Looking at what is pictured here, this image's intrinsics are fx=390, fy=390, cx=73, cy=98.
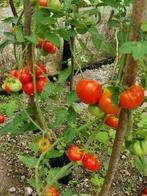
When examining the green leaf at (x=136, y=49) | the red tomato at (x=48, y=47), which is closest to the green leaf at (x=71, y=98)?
the red tomato at (x=48, y=47)

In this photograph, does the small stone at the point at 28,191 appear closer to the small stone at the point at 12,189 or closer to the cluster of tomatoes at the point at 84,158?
the small stone at the point at 12,189

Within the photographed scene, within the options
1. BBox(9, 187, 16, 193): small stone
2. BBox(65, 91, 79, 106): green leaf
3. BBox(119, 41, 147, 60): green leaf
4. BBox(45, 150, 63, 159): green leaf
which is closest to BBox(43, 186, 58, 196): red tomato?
BBox(45, 150, 63, 159): green leaf

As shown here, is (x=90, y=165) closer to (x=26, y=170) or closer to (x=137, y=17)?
(x=137, y=17)

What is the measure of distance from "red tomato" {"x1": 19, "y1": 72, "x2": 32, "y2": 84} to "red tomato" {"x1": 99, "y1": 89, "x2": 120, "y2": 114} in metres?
0.39

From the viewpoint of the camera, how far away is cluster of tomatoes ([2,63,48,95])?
1.24m

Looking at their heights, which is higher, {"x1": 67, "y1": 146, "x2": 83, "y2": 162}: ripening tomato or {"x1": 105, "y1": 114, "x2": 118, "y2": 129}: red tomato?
{"x1": 105, "y1": 114, "x2": 118, "y2": 129}: red tomato

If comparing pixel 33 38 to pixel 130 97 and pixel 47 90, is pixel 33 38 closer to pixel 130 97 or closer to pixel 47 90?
pixel 47 90

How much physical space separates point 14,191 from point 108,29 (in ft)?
4.80

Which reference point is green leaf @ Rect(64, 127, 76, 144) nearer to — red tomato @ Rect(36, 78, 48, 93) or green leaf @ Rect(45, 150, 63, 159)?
green leaf @ Rect(45, 150, 63, 159)

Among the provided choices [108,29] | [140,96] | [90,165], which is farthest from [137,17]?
[108,29]

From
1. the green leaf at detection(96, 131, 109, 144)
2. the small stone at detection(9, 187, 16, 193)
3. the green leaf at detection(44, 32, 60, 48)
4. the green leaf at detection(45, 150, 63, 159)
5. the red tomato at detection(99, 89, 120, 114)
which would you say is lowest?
the small stone at detection(9, 187, 16, 193)

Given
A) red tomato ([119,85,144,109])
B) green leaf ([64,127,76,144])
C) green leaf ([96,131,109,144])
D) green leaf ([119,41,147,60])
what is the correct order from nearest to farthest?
A: green leaf ([119,41,147,60])
red tomato ([119,85,144,109])
green leaf ([64,127,76,144])
green leaf ([96,131,109,144])

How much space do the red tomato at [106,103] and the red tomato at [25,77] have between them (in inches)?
15.3

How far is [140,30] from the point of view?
90 centimetres
